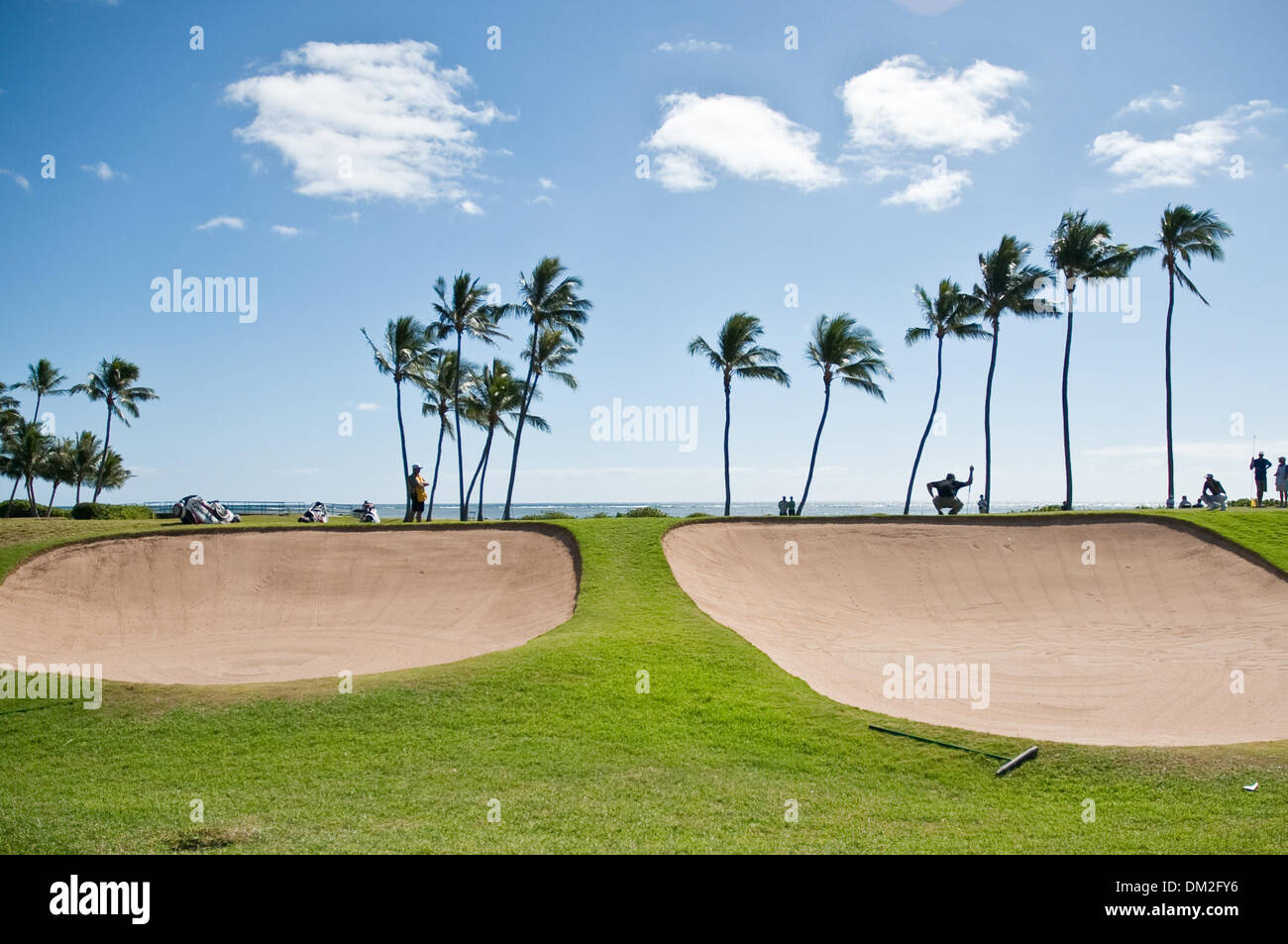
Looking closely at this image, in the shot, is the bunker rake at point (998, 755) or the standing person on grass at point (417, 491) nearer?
the bunker rake at point (998, 755)

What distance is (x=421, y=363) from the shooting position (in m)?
47.0

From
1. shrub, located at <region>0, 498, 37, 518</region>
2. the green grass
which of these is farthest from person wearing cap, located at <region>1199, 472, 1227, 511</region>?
shrub, located at <region>0, 498, 37, 518</region>

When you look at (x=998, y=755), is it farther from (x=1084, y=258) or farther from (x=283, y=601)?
(x=1084, y=258)

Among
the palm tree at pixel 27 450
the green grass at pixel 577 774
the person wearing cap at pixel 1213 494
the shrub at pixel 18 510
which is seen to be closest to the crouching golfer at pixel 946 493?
the person wearing cap at pixel 1213 494

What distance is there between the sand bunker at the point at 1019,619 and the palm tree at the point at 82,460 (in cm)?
6504

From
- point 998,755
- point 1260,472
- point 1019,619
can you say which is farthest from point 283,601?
point 1260,472

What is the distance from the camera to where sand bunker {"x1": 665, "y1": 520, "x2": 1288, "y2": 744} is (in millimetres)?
13719

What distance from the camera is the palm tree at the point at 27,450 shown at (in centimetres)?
6225

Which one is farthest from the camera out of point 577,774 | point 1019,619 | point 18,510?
point 18,510

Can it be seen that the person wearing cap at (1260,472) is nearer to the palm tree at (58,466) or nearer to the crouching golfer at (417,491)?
the crouching golfer at (417,491)

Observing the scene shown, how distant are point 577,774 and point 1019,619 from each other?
14.8 m

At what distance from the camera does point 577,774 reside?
10.2m

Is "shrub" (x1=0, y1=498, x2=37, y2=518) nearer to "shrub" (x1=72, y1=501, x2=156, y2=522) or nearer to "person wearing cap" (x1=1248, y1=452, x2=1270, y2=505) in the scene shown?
"shrub" (x1=72, y1=501, x2=156, y2=522)

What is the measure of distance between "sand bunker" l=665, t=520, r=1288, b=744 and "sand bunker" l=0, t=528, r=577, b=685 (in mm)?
4869
